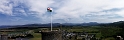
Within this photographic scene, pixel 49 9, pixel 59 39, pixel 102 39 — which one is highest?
pixel 49 9

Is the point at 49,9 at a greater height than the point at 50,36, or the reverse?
the point at 49,9

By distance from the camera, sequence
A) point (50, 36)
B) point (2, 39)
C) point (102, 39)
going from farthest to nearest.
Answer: point (102, 39), point (2, 39), point (50, 36)

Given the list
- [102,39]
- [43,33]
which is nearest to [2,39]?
[43,33]

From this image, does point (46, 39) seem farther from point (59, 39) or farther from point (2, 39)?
point (2, 39)

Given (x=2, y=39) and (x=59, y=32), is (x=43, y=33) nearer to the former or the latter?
(x=59, y=32)

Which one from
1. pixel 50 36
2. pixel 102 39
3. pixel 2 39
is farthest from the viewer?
pixel 102 39

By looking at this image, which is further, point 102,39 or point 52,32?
point 102,39

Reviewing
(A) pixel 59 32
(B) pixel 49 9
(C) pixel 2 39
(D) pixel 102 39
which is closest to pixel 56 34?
(A) pixel 59 32

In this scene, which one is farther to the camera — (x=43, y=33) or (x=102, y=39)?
(x=102, y=39)

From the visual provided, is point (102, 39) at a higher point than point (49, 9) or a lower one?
lower
